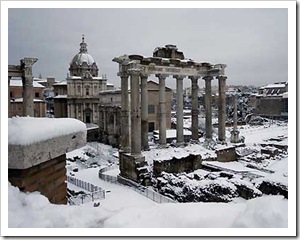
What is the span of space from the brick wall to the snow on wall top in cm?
37

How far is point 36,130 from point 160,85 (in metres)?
14.1

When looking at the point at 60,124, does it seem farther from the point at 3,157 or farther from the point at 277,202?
the point at 277,202

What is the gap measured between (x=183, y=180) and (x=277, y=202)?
897 centimetres

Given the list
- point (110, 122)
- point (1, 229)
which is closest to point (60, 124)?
point (1, 229)

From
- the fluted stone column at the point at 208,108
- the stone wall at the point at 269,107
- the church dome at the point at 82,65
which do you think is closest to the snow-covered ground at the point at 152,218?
the fluted stone column at the point at 208,108

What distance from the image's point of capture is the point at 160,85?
1697 cm

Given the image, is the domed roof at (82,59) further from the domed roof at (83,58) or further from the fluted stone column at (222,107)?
the fluted stone column at (222,107)

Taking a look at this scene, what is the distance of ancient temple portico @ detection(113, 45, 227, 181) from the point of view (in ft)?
46.7

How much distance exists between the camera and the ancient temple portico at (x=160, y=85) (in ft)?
46.7

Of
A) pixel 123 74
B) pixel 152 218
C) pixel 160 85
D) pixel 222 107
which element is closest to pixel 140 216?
pixel 152 218

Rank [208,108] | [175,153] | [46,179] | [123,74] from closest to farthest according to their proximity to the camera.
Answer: [46,179] < [123,74] < [175,153] < [208,108]

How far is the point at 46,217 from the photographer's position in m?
3.04

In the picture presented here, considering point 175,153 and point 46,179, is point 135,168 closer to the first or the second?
point 175,153

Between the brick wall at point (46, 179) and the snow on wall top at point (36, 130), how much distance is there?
0.37 meters
